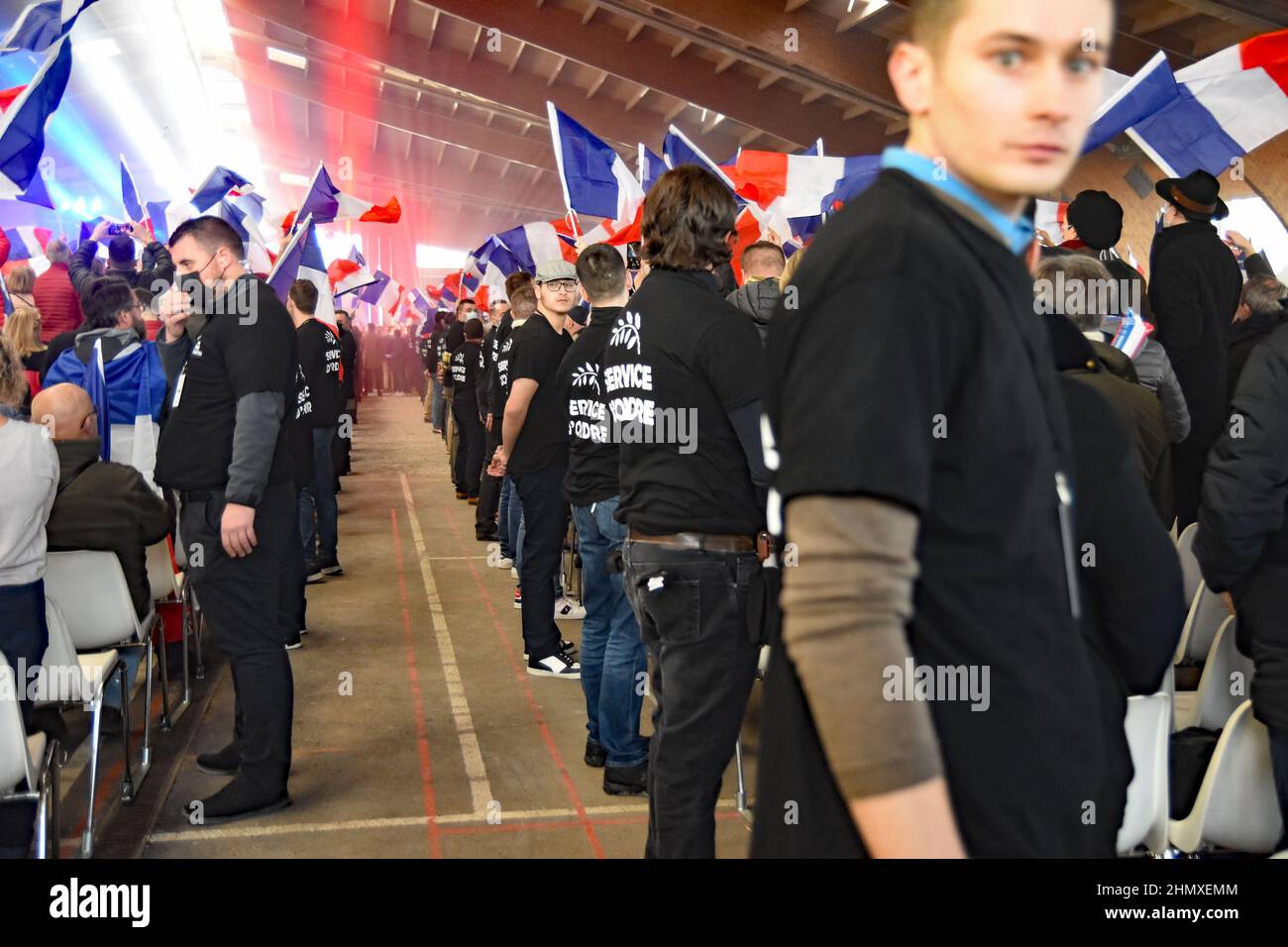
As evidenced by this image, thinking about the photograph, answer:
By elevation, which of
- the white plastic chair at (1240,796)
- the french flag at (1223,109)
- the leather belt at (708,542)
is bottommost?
the white plastic chair at (1240,796)

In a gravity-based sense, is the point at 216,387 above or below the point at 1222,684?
above

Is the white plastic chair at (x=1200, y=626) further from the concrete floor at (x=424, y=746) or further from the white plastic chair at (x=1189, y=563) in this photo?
the concrete floor at (x=424, y=746)

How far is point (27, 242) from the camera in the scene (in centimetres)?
1245

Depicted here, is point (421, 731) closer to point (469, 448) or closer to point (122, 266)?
point (122, 266)

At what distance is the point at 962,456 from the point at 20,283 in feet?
25.8

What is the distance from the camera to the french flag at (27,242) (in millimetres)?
12102

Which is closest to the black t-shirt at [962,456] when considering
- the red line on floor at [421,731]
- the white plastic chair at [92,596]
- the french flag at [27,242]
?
the red line on floor at [421,731]

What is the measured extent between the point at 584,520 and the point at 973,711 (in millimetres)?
3541

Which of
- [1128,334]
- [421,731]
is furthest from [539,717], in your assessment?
[1128,334]

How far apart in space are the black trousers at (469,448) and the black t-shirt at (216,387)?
7070 mm

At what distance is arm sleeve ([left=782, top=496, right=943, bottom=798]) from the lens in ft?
3.27

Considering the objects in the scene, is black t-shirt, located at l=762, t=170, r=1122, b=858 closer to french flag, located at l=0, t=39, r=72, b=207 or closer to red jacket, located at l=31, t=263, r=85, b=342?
french flag, located at l=0, t=39, r=72, b=207
